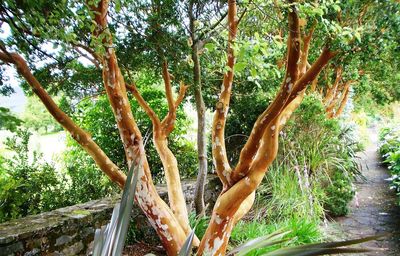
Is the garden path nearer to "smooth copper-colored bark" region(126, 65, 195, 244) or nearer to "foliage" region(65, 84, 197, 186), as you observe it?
"smooth copper-colored bark" region(126, 65, 195, 244)

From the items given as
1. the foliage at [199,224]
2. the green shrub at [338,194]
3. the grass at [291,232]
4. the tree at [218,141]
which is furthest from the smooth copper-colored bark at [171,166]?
the green shrub at [338,194]

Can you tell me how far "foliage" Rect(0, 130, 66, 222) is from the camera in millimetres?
4070

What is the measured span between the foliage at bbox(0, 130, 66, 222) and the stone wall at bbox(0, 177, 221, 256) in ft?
2.78

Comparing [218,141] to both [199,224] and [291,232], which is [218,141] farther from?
[291,232]

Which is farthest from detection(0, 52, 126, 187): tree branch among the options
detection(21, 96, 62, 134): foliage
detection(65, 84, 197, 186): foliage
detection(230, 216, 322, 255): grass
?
detection(21, 96, 62, 134): foliage

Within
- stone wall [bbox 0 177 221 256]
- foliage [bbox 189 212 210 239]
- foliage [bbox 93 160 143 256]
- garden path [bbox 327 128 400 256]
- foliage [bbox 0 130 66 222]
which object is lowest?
garden path [bbox 327 128 400 256]

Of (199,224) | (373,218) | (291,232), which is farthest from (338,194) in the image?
(199,224)

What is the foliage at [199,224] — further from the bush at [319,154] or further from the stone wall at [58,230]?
the bush at [319,154]

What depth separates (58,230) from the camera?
10.4 feet

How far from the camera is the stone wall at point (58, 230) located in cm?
282

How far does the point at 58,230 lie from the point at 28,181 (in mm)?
1479

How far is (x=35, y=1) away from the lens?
1630 millimetres

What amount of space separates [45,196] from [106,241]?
13.0ft

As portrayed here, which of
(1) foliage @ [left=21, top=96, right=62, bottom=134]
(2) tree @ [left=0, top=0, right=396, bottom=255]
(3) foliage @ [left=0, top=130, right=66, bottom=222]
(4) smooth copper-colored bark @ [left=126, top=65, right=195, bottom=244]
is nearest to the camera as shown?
(2) tree @ [left=0, top=0, right=396, bottom=255]
